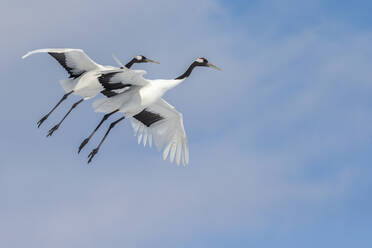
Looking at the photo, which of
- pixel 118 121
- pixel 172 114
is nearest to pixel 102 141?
pixel 118 121

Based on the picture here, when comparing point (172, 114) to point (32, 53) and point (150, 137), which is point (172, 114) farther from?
point (32, 53)

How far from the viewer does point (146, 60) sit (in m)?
33.0

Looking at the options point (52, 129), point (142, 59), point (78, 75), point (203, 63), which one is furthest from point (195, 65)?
point (52, 129)

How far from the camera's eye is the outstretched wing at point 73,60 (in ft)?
98.2

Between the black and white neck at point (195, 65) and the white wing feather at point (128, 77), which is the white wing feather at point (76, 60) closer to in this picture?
the white wing feather at point (128, 77)

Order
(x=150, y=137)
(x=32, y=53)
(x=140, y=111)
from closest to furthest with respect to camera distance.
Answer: (x=32, y=53), (x=140, y=111), (x=150, y=137)

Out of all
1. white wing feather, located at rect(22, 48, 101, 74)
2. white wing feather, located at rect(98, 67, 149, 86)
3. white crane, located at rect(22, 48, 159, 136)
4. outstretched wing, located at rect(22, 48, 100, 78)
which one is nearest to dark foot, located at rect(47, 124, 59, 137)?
white crane, located at rect(22, 48, 159, 136)

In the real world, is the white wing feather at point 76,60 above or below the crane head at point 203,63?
below

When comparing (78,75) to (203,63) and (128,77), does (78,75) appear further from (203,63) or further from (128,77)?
(203,63)

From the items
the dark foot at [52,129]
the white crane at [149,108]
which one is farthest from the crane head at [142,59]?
the dark foot at [52,129]

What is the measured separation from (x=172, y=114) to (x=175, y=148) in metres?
1.31

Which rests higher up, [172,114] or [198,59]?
[198,59]

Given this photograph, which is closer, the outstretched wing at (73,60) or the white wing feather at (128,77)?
the white wing feather at (128,77)

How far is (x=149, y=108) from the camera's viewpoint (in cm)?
3334
